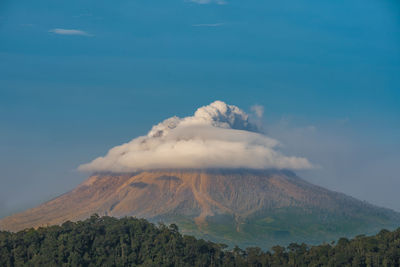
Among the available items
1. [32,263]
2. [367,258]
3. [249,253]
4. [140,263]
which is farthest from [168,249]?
[367,258]

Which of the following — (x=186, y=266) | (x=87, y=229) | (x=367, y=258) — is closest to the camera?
(x=367, y=258)

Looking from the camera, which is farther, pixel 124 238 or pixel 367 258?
pixel 124 238

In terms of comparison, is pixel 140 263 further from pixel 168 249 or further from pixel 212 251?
pixel 212 251

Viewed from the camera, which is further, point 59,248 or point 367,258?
point 59,248

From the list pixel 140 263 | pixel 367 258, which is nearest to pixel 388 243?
pixel 367 258

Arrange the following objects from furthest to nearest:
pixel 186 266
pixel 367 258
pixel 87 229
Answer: pixel 87 229, pixel 186 266, pixel 367 258

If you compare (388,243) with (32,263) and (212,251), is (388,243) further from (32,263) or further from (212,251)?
(32,263)
